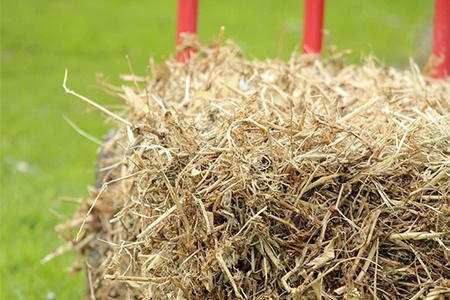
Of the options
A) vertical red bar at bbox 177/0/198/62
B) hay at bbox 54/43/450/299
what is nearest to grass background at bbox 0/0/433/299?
vertical red bar at bbox 177/0/198/62

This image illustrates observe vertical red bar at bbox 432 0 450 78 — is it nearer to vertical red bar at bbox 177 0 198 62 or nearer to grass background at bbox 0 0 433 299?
grass background at bbox 0 0 433 299

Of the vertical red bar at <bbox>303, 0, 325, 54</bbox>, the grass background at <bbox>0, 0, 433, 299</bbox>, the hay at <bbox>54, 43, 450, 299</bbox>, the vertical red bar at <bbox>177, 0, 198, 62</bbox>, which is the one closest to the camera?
the hay at <bbox>54, 43, 450, 299</bbox>

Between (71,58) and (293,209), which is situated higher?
(293,209)

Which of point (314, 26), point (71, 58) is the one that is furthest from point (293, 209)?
point (71, 58)

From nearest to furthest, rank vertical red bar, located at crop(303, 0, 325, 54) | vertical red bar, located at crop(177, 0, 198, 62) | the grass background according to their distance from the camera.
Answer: vertical red bar, located at crop(177, 0, 198, 62) → vertical red bar, located at crop(303, 0, 325, 54) → the grass background

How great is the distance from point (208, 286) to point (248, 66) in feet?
3.86

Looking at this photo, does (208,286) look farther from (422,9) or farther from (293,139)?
(422,9)

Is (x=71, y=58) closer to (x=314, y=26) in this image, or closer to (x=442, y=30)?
(x=314, y=26)

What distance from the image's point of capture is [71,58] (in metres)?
10.2

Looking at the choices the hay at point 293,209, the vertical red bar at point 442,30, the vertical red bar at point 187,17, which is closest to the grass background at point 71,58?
the vertical red bar at point 187,17

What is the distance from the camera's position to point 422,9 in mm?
13656

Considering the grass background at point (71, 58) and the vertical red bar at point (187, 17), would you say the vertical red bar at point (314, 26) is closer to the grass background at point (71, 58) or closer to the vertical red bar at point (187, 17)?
the vertical red bar at point (187, 17)

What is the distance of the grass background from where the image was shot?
4820 millimetres

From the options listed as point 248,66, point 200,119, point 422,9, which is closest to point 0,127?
point 248,66
